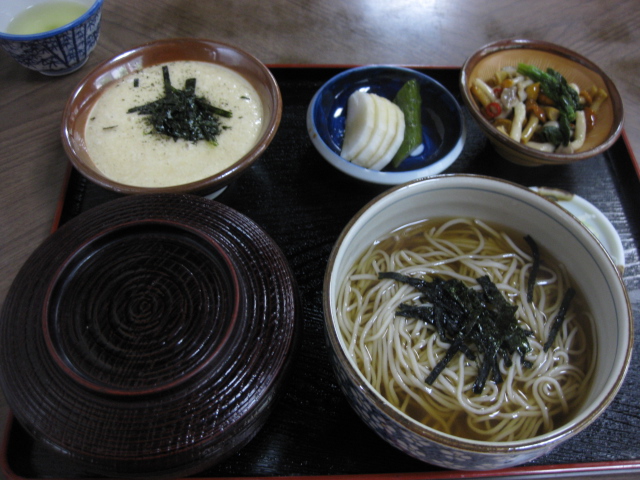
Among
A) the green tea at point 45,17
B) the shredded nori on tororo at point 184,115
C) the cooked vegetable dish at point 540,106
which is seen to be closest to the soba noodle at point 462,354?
the cooked vegetable dish at point 540,106

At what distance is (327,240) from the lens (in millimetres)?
1535

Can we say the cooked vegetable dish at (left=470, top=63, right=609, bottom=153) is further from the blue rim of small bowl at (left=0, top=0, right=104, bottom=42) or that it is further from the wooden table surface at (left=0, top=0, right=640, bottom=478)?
the blue rim of small bowl at (left=0, top=0, right=104, bottom=42)

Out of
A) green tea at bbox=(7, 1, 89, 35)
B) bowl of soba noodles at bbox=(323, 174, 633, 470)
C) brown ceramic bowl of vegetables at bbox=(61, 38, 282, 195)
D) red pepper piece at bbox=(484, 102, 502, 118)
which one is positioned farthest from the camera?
green tea at bbox=(7, 1, 89, 35)

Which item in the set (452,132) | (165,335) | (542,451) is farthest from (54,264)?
(452,132)

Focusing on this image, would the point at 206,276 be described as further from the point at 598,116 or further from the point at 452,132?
the point at 598,116

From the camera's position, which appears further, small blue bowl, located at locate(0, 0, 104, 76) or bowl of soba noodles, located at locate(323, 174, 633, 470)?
small blue bowl, located at locate(0, 0, 104, 76)

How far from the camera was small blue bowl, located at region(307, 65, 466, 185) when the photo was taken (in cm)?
165

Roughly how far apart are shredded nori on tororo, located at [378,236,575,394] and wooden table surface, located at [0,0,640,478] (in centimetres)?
121

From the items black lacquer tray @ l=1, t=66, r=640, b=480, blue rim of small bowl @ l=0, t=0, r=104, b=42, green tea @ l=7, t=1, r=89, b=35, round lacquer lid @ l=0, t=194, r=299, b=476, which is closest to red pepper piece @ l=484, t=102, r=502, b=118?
black lacquer tray @ l=1, t=66, r=640, b=480

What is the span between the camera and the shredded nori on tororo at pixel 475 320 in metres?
1.13

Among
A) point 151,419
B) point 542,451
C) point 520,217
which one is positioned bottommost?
point 151,419

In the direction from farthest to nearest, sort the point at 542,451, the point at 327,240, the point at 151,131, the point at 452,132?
1. the point at 452,132
2. the point at 151,131
3. the point at 327,240
4. the point at 542,451

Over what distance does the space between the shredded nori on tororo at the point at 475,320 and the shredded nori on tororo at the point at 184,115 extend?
2.87 ft

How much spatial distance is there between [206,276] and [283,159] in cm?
82
